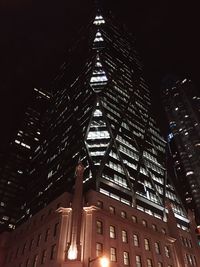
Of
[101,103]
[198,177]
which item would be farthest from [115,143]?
[198,177]

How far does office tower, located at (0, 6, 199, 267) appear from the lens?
4684 cm

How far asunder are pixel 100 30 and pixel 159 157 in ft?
246

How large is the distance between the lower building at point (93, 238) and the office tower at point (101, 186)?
17 cm

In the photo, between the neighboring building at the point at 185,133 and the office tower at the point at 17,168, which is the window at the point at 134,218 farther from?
the neighboring building at the point at 185,133

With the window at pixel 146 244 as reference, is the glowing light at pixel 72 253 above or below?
below

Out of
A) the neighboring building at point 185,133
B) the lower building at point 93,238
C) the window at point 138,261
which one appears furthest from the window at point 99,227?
the neighboring building at point 185,133

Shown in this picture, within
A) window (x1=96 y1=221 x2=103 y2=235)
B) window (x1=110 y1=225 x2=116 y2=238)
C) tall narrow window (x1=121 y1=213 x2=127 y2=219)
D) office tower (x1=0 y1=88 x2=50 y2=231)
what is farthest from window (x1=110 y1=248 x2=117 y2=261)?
office tower (x1=0 y1=88 x2=50 y2=231)

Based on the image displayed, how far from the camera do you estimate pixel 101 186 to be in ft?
191

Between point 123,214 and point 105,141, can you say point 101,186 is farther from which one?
point 105,141

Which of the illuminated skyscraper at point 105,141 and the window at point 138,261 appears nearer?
the window at point 138,261

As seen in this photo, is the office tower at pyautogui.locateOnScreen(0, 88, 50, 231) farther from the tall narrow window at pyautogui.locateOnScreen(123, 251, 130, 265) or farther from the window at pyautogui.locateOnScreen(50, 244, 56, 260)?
the tall narrow window at pyautogui.locateOnScreen(123, 251, 130, 265)

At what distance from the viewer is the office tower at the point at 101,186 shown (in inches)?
1844

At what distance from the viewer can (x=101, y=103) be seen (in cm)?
8206

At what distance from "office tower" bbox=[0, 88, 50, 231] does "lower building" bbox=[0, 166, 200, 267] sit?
27967 mm
